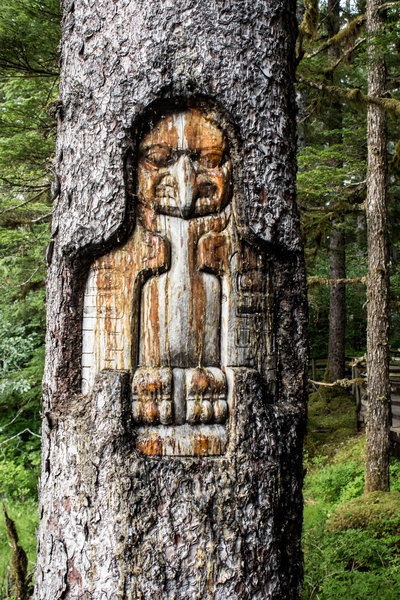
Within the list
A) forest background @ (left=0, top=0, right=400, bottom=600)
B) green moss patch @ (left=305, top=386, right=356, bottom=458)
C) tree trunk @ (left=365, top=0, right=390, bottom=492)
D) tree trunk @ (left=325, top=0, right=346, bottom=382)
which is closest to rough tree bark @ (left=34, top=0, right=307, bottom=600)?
forest background @ (left=0, top=0, right=400, bottom=600)

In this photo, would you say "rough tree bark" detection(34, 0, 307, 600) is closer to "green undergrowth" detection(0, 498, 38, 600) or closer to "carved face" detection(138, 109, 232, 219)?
"carved face" detection(138, 109, 232, 219)

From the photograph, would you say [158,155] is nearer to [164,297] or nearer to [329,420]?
[164,297]

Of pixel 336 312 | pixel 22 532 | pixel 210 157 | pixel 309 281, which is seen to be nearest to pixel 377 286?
pixel 309 281

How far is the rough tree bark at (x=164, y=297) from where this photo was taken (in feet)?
5.62

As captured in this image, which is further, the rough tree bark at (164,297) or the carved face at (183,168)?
the carved face at (183,168)

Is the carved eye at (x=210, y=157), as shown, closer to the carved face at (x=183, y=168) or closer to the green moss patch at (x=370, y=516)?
the carved face at (x=183, y=168)

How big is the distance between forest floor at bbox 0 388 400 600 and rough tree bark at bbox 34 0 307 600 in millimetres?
1659

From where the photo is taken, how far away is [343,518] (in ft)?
19.3

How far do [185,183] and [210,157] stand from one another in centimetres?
15

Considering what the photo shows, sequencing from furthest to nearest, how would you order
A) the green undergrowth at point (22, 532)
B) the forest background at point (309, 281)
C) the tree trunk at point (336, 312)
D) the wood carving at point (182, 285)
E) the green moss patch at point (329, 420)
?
1. the tree trunk at point (336, 312)
2. the green moss patch at point (329, 420)
3. the forest background at point (309, 281)
4. the green undergrowth at point (22, 532)
5. the wood carving at point (182, 285)

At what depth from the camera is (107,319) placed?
1.88m

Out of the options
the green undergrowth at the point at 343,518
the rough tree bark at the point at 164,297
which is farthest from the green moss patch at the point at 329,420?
the rough tree bark at the point at 164,297

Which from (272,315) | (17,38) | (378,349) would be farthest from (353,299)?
(272,315)

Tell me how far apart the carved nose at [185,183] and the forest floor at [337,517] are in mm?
2512
